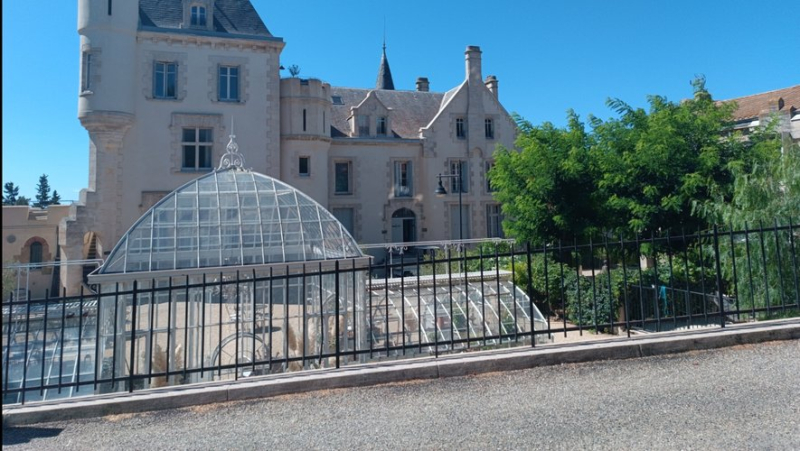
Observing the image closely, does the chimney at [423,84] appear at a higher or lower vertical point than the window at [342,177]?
higher

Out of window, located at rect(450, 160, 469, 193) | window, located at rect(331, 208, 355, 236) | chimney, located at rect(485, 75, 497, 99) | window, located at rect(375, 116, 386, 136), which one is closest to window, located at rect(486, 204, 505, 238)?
window, located at rect(450, 160, 469, 193)

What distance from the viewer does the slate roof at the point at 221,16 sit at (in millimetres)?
20781

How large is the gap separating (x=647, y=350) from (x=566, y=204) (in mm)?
9888

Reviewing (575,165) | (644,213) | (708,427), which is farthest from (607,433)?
(575,165)

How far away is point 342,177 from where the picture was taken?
83.1 feet

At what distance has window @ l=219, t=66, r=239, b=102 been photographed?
69.7 ft

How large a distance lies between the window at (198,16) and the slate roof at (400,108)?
7827mm

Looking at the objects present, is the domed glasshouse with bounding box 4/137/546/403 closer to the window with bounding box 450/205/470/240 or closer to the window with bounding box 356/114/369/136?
the window with bounding box 356/114/369/136

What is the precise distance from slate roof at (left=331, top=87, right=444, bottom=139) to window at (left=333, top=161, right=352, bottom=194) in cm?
169

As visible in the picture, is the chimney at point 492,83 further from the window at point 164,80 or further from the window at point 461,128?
the window at point 164,80

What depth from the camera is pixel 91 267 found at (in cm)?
2014

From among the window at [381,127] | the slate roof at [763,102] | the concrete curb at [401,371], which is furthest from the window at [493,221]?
the concrete curb at [401,371]

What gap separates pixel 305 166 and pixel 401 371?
18440 millimetres

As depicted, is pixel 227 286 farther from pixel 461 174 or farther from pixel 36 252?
pixel 36 252
